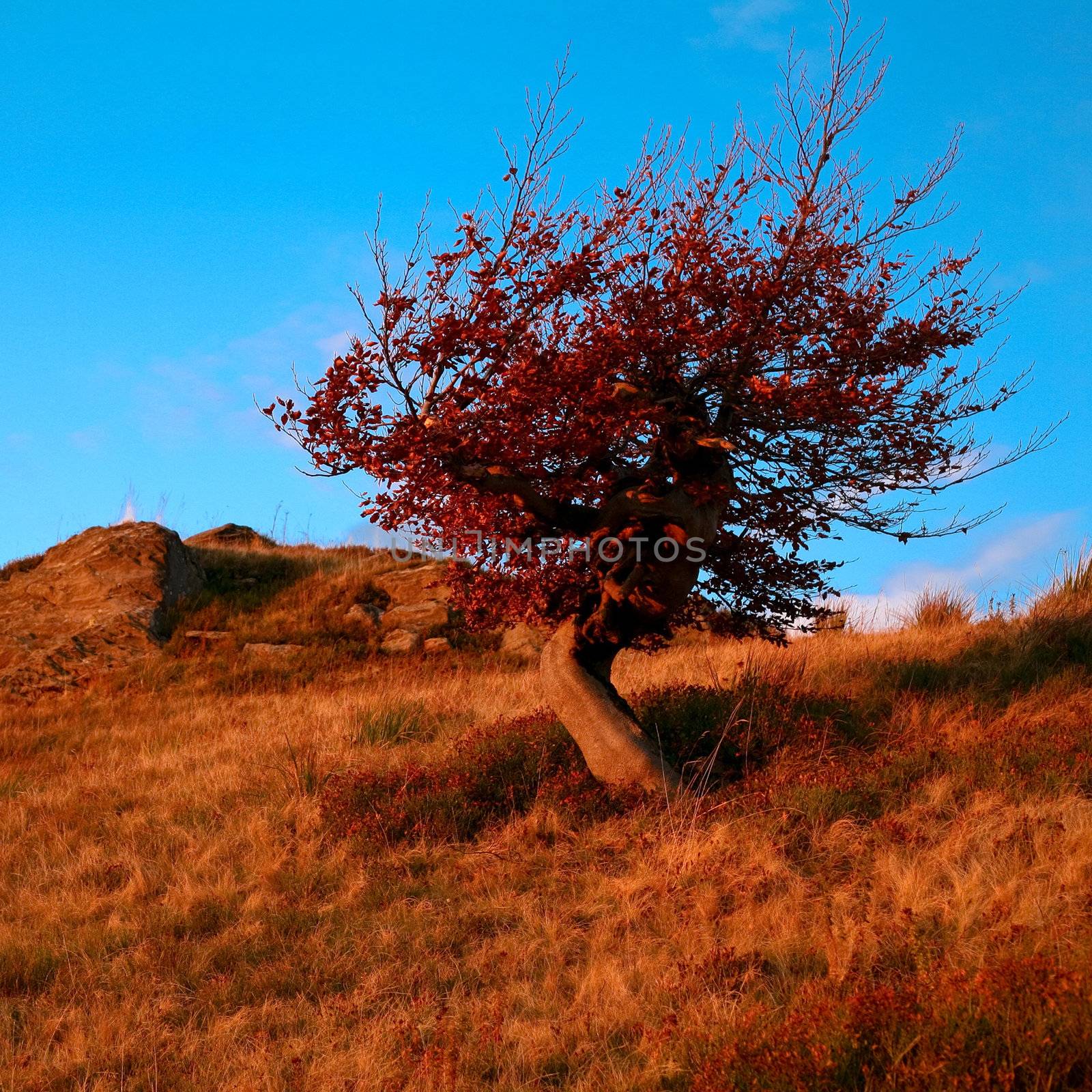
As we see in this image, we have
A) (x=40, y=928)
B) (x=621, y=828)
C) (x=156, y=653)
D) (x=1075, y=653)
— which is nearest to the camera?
(x=40, y=928)

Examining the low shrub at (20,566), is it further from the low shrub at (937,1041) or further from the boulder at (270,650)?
the low shrub at (937,1041)

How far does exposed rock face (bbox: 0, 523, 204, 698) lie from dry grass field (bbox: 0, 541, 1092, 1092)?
5.46m

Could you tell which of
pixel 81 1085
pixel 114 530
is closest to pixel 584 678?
pixel 81 1085

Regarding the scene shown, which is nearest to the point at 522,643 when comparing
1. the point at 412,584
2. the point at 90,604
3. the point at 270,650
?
the point at 412,584

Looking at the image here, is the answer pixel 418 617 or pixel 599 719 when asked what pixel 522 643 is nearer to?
pixel 418 617

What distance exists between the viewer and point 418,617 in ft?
66.6

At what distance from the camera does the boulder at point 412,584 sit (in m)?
21.2

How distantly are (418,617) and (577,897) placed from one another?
12.5 m

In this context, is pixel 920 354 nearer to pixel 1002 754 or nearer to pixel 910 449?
pixel 910 449

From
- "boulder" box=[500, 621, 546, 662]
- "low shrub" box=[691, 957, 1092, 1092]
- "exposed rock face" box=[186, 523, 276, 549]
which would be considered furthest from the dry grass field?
"exposed rock face" box=[186, 523, 276, 549]

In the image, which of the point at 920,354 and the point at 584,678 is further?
the point at 584,678

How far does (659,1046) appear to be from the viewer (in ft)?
19.5

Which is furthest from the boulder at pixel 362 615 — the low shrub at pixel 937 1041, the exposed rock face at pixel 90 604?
the low shrub at pixel 937 1041

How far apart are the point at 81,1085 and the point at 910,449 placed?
906 cm
